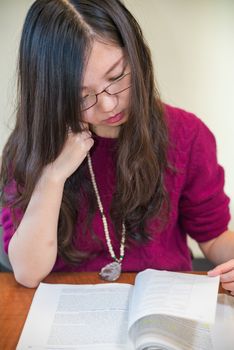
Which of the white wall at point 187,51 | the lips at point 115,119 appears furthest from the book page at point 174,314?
the white wall at point 187,51

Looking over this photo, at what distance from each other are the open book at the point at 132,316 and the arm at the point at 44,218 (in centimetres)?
8

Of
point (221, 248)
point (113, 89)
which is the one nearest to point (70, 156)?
point (113, 89)

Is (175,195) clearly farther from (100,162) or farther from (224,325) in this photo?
(224,325)

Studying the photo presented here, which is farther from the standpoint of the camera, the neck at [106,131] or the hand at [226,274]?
the neck at [106,131]

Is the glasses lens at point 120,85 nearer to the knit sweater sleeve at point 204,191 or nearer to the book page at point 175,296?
the knit sweater sleeve at point 204,191

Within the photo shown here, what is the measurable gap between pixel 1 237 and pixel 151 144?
0.46 metres

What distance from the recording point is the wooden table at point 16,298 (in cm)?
82

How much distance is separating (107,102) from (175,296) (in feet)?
1.28

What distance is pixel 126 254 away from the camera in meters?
1.08

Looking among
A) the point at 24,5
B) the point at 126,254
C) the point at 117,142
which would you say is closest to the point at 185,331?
the point at 126,254

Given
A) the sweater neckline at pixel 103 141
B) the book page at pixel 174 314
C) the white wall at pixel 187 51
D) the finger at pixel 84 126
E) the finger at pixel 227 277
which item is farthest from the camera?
the white wall at pixel 187 51

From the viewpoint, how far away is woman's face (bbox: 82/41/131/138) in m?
0.83

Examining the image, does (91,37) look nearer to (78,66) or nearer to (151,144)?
(78,66)

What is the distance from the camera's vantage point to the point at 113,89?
0.88 meters
